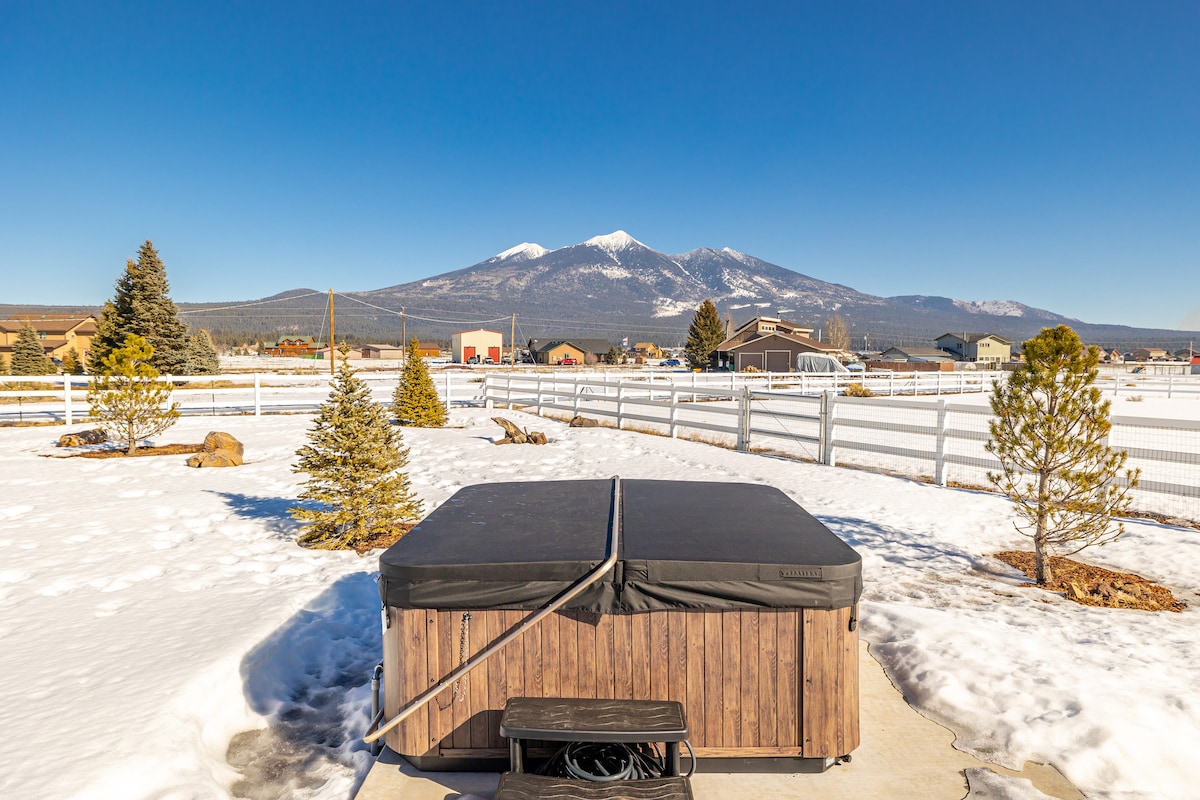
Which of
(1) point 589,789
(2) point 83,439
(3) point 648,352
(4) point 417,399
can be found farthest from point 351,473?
(3) point 648,352

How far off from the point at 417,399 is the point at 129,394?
599 centimetres

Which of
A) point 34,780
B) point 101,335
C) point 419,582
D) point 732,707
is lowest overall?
point 34,780

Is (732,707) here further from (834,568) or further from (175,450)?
(175,450)

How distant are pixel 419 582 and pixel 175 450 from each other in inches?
422

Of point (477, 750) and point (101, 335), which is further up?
point (101, 335)

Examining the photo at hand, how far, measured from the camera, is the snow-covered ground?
122 inches

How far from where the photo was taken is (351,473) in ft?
20.7

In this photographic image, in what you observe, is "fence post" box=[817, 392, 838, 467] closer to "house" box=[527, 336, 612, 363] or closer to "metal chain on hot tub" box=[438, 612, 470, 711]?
"metal chain on hot tub" box=[438, 612, 470, 711]

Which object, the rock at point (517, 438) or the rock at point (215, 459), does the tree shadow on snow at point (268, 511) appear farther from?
the rock at point (517, 438)

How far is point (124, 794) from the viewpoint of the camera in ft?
9.09

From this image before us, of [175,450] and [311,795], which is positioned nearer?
[311,795]

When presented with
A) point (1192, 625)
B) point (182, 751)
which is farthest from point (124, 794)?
point (1192, 625)

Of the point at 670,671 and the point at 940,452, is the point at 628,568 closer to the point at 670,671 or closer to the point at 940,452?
the point at 670,671

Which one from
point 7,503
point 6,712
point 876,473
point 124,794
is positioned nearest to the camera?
point 124,794
